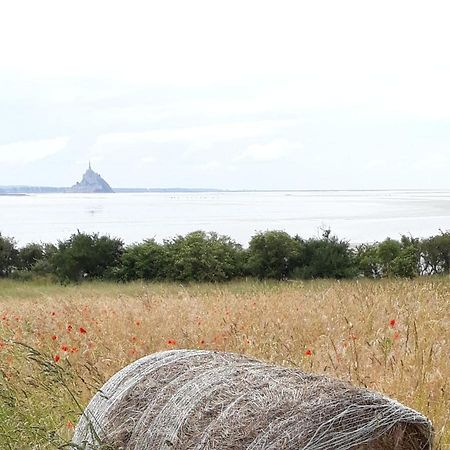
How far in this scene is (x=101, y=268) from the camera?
18.7 metres

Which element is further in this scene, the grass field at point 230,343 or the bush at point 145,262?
the bush at point 145,262

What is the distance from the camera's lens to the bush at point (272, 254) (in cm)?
1738

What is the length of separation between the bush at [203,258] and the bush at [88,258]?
1688 mm

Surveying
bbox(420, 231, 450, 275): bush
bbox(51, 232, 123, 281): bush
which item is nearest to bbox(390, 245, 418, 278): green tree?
bbox(420, 231, 450, 275): bush

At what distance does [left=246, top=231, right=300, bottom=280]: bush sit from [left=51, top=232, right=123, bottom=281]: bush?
388 cm

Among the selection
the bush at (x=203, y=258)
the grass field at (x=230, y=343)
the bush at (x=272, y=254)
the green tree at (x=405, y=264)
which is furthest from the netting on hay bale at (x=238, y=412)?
the bush at (x=272, y=254)

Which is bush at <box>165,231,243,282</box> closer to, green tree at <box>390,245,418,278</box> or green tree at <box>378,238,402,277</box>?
green tree at <box>378,238,402,277</box>

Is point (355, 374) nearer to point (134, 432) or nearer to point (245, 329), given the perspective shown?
point (134, 432)

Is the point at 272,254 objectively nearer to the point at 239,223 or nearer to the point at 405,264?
the point at 405,264

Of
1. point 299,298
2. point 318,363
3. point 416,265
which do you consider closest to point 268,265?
point 416,265

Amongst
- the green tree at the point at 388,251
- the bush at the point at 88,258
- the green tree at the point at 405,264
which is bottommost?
the green tree at the point at 405,264

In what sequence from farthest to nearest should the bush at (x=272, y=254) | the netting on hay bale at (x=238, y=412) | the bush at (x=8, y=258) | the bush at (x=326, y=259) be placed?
the bush at (x=8, y=258) < the bush at (x=272, y=254) < the bush at (x=326, y=259) < the netting on hay bale at (x=238, y=412)

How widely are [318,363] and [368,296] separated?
3.16 m

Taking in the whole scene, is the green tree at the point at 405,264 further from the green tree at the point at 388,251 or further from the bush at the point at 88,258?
the bush at the point at 88,258
